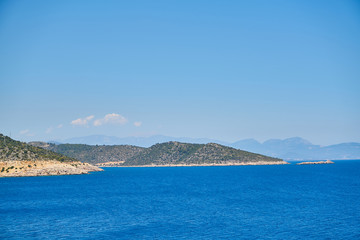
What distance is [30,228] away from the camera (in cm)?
5944

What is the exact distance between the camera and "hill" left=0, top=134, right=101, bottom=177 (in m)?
168

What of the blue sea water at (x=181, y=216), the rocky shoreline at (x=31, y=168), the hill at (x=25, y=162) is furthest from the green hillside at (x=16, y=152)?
the blue sea water at (x=181, y=216)

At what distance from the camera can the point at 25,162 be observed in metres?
172

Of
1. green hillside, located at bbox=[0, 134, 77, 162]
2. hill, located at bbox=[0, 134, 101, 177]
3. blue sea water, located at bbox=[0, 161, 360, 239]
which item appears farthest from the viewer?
green hillside, located at bbox=[0, 134, 77, 162]

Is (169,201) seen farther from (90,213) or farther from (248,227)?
(248,227)

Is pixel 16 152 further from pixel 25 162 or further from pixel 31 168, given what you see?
pixel 31 168

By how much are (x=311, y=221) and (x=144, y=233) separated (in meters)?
31.3

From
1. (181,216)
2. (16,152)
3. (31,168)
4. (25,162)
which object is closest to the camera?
(181,216)

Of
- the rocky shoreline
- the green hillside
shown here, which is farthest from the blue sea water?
the green hillside

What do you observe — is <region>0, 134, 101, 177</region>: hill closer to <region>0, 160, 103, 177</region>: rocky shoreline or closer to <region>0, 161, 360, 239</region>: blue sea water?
<region>0, 160, 103, 177</region>: rocky shoreline

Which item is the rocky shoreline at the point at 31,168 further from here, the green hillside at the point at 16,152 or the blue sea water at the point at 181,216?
the blue sea water at the point at 181,216

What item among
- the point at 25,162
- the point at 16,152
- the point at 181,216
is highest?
the point at 16,152

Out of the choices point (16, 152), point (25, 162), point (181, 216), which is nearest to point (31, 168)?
point (25, 162)

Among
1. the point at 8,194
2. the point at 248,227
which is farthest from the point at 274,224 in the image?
the point at 8,194
